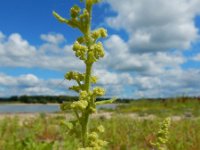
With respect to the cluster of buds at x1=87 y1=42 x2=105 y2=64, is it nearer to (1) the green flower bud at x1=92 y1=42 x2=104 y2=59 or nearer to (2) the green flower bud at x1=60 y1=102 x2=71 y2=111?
(1) the green flower bud at x1=92 y1=42 x2=104 y2=59

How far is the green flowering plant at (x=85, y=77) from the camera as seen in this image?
2703 mm

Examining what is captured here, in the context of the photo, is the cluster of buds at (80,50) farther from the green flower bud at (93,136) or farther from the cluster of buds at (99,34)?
the green flower bud at (93,136)

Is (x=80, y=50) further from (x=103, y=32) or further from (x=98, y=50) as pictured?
(x=103, y=32)

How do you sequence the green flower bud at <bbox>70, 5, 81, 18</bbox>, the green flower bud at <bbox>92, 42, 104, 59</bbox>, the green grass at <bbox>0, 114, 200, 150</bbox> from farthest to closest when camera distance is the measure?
the green grass at <bbox>0, 114, 200, 150</bbox>
the green flower bud at <bbox>70, 5, 81, 18</bbox>
the green flower bud at <bbox>92, 42, 104, 59</bbox>

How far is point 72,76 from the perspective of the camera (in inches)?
115

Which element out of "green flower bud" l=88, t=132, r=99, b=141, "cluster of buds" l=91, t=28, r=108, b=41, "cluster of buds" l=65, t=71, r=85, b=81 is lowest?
"green flower bud" l=88, t=132, r=99, b=141

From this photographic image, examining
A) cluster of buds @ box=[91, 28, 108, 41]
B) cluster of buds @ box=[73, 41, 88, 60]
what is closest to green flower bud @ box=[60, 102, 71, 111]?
cluster of buds @ box=[73, 41, 88, 60]

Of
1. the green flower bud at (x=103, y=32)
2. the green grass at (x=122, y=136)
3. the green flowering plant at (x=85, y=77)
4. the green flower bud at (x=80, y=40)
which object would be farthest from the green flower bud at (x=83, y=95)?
the green grass at (x=122, y=136)

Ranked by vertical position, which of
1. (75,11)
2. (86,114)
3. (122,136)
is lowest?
(122,136)

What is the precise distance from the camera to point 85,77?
9.20ft

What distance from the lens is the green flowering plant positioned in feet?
8.87

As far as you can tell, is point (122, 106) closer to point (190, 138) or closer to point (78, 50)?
point (190, 138)

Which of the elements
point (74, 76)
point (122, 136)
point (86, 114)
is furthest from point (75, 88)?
point (122, 136)

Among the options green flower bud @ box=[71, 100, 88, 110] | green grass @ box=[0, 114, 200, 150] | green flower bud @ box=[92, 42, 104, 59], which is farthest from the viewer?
green grass @ box=[0, 114, 200, 150]
